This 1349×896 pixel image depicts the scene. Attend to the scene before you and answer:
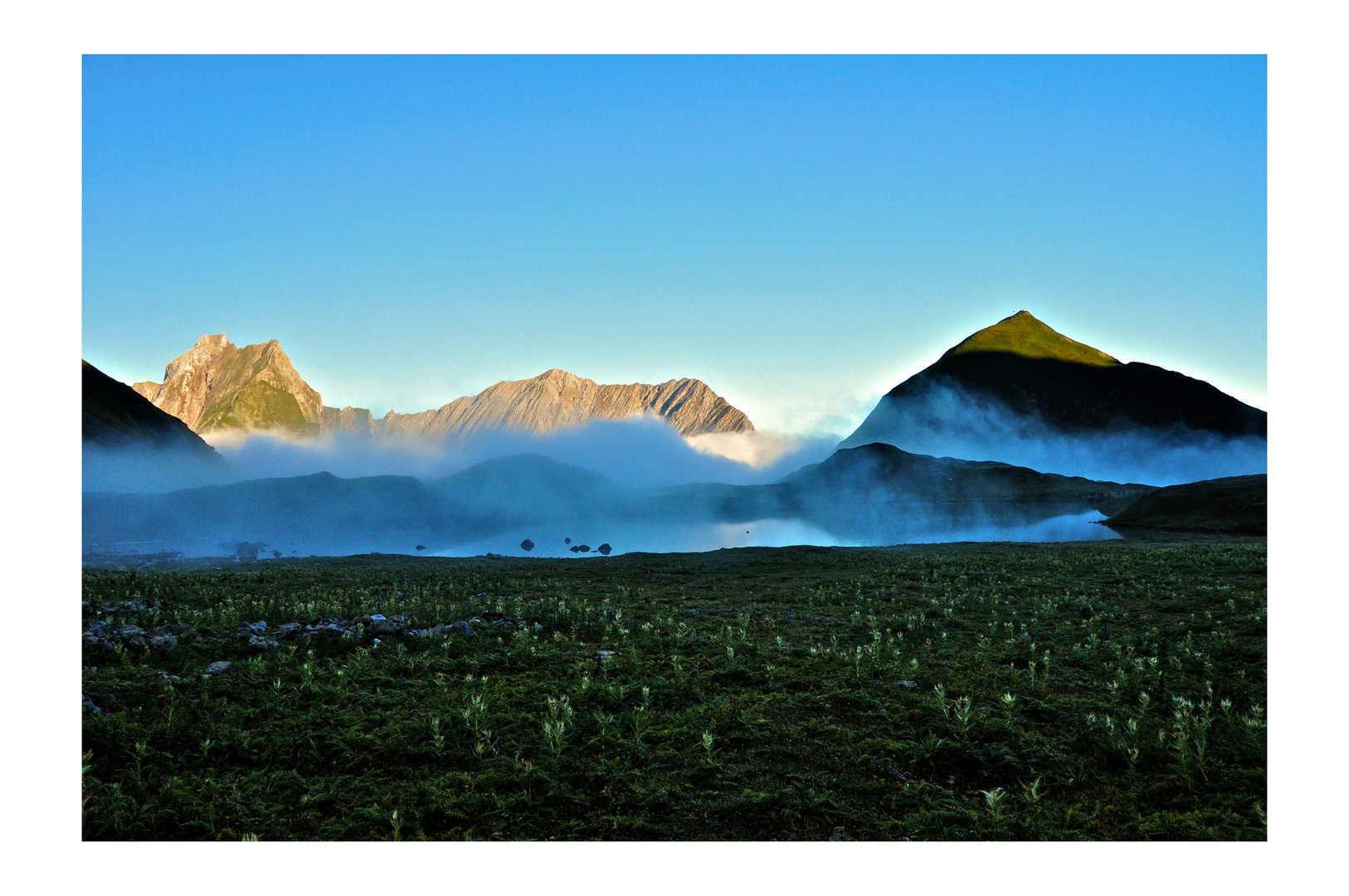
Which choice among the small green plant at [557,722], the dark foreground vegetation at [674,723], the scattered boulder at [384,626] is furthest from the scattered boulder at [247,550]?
the small green plant at [557,722]

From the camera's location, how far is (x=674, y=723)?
8789 millimetres

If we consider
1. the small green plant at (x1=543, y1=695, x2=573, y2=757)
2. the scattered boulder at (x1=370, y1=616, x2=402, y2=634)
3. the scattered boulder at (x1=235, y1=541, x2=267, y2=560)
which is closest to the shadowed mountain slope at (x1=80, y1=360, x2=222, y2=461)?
the scattered boulder at (x1=235, y1=541, x2=267, y2=560)

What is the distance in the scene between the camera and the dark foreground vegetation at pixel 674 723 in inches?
261

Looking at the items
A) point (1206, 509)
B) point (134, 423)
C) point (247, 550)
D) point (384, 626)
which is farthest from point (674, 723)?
point (134, 423)

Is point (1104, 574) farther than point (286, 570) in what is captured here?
No

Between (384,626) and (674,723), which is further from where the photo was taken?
(384,626)

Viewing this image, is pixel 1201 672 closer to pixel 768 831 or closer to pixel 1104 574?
pixel 768 831

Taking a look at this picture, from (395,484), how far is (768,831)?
13904 cm

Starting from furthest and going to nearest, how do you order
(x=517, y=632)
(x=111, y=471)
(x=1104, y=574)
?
(x=111, y=471)
(x=1104, y=574)
(x=517, y=632)

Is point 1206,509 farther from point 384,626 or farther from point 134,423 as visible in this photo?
point 134,423

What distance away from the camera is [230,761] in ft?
25.6

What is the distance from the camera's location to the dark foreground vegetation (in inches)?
261

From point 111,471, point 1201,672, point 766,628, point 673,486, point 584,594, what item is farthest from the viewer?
point 673,486

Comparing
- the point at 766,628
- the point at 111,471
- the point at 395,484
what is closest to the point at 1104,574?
the point at 766,628
